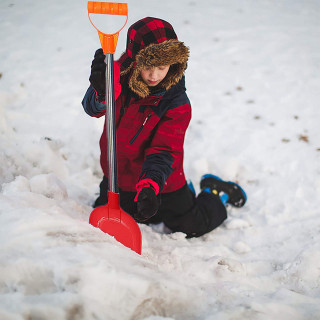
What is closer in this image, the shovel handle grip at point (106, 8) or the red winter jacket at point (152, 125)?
the shovel handle grip at point (106, 8)

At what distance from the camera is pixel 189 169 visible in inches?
96.4

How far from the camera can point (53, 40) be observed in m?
3.68

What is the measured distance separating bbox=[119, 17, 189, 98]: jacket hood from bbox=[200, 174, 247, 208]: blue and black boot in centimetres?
108

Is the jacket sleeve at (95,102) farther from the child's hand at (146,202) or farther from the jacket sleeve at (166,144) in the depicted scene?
the child's hand at (146,202)

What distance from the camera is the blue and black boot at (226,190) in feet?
7.15

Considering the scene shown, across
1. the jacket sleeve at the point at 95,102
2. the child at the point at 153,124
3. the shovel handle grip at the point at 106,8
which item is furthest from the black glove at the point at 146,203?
the shovel handle grip at the point at 106,8

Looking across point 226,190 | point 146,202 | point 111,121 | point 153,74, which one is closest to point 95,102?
point 111,121

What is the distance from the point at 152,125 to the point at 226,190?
0.90 metres

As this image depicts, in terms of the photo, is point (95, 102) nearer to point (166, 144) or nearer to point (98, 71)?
point (98, 71)

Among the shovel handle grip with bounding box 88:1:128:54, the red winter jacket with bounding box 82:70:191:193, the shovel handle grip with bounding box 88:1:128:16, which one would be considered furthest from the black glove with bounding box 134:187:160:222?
the shovel handle grip with bounding box 88:1:128:16

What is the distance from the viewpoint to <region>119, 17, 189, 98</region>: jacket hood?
126 centimetres

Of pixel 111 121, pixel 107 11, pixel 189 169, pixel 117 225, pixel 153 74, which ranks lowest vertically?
pixel 189 169

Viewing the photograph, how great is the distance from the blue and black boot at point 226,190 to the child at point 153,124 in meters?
0.07

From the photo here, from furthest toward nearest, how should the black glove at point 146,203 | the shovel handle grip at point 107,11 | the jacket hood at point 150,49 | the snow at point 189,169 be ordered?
the black glove at point 146,203, the jacket hood at point 150,49, the shovel handle grip at point 107,11, the snow at point 189,169
